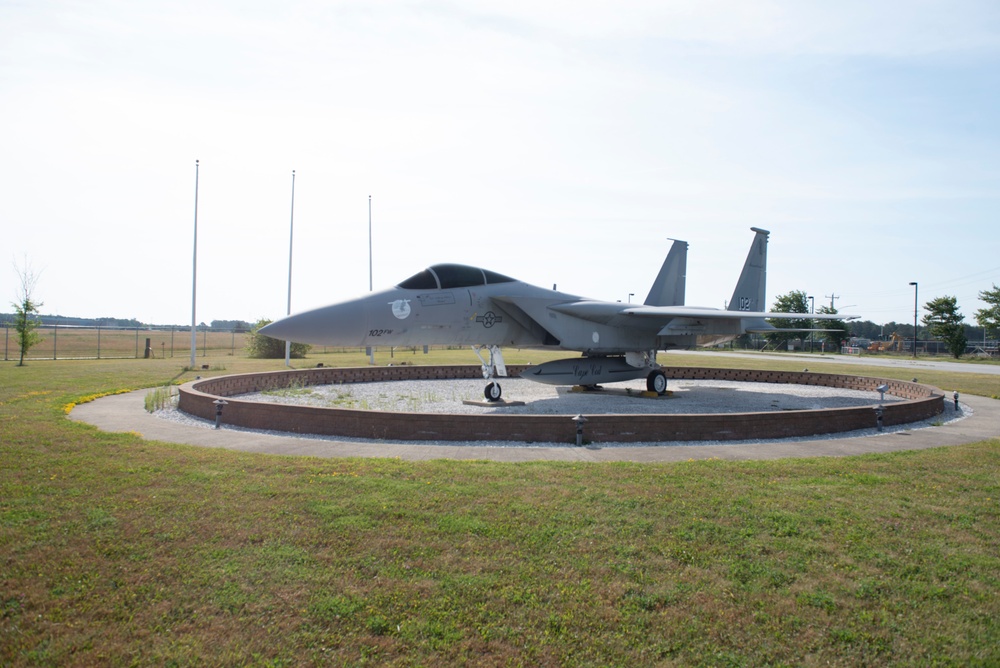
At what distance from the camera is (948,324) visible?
53719 mm

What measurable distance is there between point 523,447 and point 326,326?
4.93 metres

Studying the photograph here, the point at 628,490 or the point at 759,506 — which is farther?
the point at 628,490

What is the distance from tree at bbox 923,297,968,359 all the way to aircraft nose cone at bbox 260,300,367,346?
56651mm

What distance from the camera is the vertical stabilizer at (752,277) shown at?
23109 mm

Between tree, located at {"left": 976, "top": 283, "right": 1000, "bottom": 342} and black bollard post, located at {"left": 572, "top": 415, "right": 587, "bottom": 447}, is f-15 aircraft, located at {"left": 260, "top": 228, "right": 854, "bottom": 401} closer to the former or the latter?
black bollard post, located at {"left": 572, "top": 415, "right": 587, "bottom": 447}

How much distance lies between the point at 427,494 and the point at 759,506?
332 cm

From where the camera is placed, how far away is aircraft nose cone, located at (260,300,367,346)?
1223 cm

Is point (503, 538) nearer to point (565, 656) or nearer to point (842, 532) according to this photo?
point (565, 656)

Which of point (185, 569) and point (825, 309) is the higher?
point (825, 309)

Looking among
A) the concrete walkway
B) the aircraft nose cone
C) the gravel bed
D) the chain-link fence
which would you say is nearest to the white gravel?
the gravel bed

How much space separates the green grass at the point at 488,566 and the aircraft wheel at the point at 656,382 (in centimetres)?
1090

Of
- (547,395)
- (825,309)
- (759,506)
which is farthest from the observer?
(825,309)

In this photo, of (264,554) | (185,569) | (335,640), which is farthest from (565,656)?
(185,569)

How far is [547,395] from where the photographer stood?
18172 millimetres
